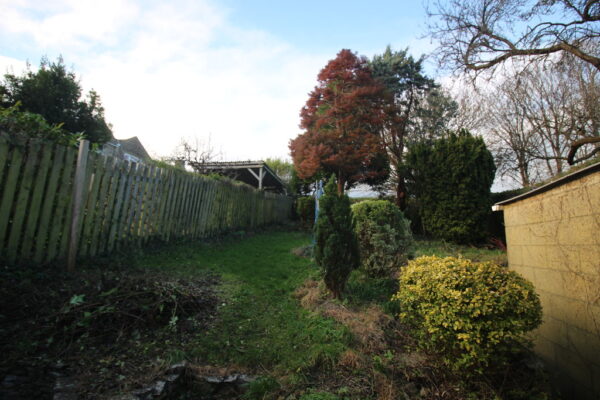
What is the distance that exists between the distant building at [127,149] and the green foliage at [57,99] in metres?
1.00

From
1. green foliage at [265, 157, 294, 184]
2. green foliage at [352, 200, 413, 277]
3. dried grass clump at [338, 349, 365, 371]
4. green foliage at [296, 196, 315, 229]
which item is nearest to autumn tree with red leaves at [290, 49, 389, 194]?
green foliage at [296, 196, 315, 229]

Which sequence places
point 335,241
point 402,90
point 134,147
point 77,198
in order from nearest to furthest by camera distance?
point 77,198 < point 335,241 < point 402,90 < point 134,147

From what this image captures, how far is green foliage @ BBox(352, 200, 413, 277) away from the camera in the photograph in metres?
5.23

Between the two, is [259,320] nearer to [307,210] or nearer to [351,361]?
[351,361]

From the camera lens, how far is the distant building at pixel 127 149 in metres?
15.0

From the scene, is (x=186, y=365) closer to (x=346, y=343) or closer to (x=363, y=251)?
(x=346, y=343)

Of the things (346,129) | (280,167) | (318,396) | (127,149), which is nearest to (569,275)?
(318,396)

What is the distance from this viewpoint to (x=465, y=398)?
2299 millimetres

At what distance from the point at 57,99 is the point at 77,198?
40.9 feet

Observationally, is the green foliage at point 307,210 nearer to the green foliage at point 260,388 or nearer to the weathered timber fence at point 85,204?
the weathered timber fence at point 85,204

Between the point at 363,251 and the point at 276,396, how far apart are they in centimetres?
366

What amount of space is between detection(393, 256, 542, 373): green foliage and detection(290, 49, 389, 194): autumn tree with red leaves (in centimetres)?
1274

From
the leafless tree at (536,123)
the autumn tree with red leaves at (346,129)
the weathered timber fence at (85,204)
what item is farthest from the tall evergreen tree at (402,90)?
the weathered timber fence at (85,204)

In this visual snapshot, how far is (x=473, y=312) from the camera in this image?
2230 mm
